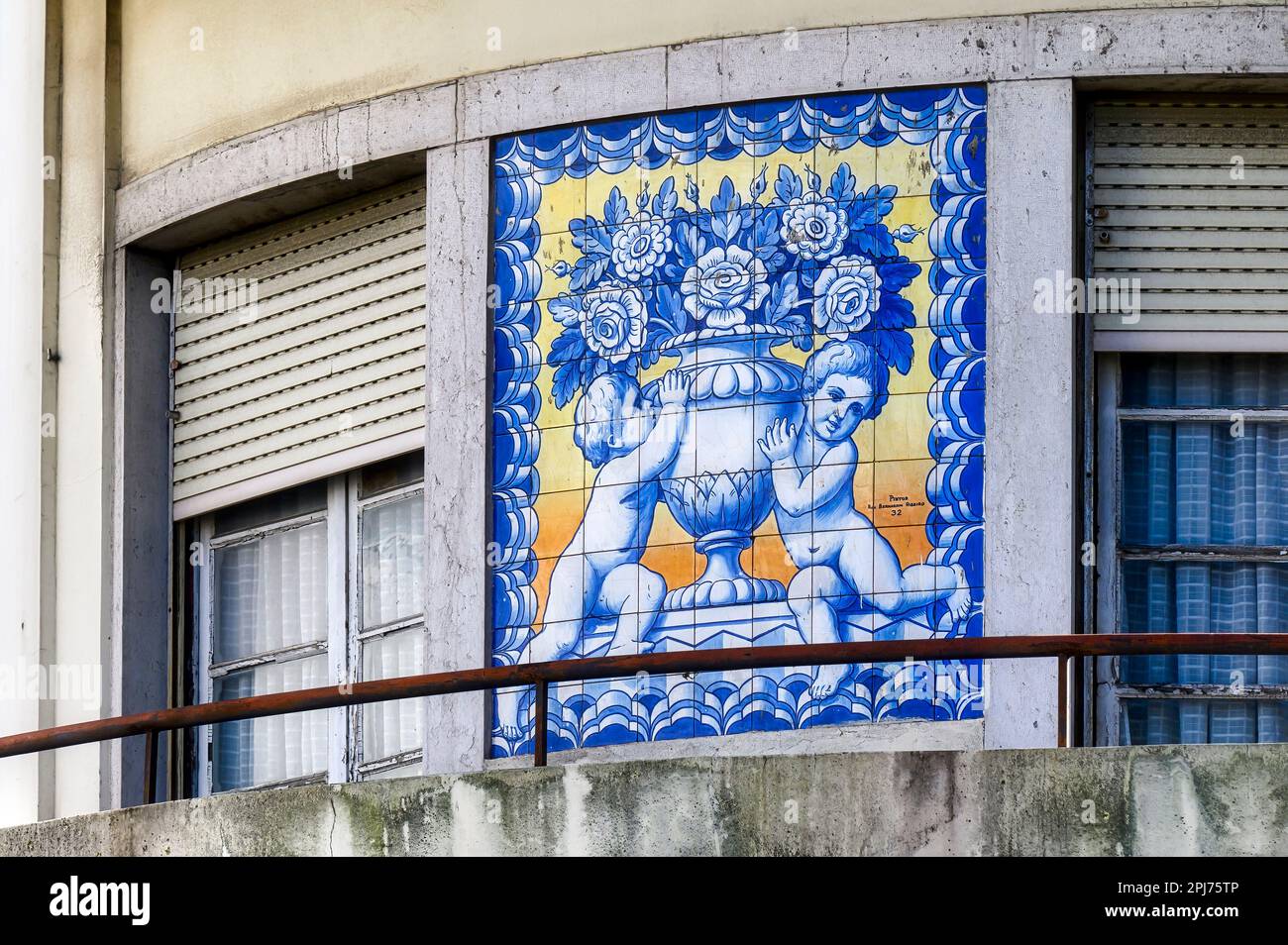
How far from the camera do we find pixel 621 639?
36.4 feet

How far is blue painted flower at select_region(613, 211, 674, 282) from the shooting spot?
11.4 meters

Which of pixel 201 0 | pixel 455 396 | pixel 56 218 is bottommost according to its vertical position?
pixel 455 396

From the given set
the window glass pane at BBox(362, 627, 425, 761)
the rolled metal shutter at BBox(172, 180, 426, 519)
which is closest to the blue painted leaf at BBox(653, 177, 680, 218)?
the rolled metal shutter at BBox(172, 180, 426, 519)

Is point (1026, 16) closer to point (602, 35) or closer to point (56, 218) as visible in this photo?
point (602, 35)

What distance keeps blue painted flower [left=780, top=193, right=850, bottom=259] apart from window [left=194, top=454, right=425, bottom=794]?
2.08 m

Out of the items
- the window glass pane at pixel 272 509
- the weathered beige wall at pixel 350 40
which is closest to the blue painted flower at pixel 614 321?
the weathered beige wall at pixel 350 40

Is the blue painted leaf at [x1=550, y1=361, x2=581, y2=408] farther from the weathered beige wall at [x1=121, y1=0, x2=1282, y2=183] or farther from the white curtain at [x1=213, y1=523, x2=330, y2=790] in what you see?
the white curtain at [x1=213, y1=523, x2=330, y2=790]

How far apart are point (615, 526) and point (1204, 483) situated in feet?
7.75

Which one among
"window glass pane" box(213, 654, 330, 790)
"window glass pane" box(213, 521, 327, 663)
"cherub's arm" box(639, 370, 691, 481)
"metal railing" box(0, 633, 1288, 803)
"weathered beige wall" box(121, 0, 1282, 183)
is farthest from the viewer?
"window glass pane" box(213, 521, 327, 663)

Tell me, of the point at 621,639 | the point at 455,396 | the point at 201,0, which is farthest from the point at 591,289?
the point at 201,0

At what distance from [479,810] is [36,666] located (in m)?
3.92
